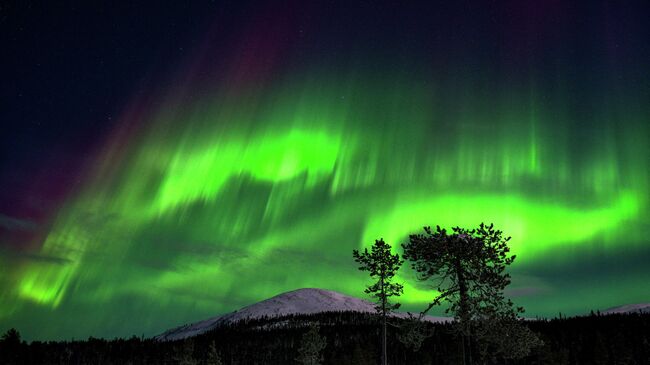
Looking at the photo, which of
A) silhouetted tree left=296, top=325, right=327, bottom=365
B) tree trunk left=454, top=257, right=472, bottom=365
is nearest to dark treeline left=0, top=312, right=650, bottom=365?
silhouetted tree left=296, top=325, right=327, bottom=365

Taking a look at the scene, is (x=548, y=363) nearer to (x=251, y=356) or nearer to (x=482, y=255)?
(x=482, y=255)

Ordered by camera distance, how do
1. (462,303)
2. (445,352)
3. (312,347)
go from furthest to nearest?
(445,352) → (312,347) → (462,303)

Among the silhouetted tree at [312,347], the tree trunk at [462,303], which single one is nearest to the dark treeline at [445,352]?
the silhouetted tree at [312,347]

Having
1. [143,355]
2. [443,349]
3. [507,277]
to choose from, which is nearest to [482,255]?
[507,277]

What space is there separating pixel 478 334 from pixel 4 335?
427 feet

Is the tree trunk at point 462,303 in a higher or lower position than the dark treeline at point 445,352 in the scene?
higher

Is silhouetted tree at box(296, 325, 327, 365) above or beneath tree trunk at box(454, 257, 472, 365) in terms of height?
beneath

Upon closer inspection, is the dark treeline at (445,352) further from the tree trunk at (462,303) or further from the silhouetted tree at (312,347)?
the tree trunk at (462,303)

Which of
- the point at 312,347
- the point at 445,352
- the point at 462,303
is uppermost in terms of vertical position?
the point at 462,303

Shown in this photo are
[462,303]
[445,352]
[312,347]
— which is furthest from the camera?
[445,352]

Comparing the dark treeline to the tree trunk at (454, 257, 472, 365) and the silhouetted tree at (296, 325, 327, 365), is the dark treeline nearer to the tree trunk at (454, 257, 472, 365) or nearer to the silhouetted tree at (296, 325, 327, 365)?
the silhouetted tree at (296, 325, 327, 365)

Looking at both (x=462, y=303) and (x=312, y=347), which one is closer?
(x=462, y=303)

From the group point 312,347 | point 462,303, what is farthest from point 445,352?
point 462,303

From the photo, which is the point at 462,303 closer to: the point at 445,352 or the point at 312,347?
the point at 312,347
